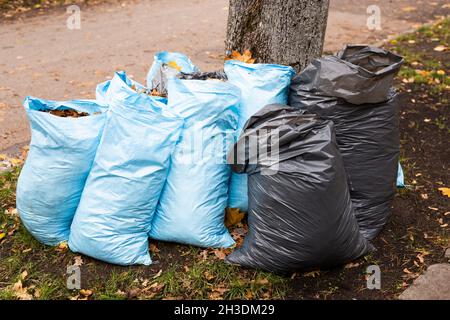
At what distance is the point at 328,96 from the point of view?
2.69 meters

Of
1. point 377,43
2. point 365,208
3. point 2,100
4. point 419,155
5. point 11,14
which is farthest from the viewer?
point 11,14

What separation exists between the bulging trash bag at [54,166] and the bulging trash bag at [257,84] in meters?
0.77

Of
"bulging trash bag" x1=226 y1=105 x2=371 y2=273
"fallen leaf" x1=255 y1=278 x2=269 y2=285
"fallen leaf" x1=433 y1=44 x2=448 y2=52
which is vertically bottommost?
"fallen leaf" x1=255 y1=278 x2=269 y2=285

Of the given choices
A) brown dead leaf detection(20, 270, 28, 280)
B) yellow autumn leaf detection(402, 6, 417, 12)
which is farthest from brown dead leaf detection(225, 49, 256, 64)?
yellow autumn leaf detection(402, 6, 417, 12)

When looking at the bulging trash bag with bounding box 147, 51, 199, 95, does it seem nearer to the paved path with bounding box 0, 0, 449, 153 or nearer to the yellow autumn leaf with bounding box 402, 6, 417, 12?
the paved path with bounding box 0, 0, 449, 153

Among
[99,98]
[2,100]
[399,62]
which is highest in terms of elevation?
[399,62]

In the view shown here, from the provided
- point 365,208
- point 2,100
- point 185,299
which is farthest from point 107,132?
point 2,100

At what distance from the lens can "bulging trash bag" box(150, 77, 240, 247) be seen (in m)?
2.67

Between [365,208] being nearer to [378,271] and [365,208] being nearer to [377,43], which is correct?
[378,271]

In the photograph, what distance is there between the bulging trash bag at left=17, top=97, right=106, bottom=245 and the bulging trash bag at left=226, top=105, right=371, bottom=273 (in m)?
0.80

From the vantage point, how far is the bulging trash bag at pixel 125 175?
2.58 metres

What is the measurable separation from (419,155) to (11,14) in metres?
6.70

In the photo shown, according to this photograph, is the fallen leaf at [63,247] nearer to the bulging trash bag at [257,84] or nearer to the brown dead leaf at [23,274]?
the brown dead leaf at [23,274]

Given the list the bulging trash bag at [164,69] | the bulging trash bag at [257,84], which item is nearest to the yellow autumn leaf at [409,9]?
the bulging trash bag at [164,69]
